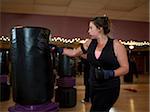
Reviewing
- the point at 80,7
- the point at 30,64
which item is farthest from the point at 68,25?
the point at 30,64

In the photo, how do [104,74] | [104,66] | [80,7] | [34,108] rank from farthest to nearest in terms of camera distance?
[80,7] < [34,108] < [104,66] < [104,74]

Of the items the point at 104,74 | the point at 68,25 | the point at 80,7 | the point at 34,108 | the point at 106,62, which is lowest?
the point at 34,108

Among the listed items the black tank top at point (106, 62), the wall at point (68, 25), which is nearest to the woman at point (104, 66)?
the black tank top at point (106, 62)

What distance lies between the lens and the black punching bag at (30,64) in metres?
2.15

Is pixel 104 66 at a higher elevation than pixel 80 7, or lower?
lower

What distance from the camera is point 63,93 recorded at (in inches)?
166

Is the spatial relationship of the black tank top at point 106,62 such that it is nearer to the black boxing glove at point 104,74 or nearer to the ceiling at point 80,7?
the black boxing glove at point 104,74

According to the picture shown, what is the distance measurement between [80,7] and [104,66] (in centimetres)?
380

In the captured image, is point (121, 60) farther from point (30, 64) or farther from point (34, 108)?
point (34, 108)

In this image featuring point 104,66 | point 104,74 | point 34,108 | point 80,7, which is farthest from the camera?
point 80,7

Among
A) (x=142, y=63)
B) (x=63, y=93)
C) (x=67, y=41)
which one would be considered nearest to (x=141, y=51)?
(x=142, y=63)

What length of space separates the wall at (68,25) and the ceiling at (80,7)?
180 mm

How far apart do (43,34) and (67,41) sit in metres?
4.30

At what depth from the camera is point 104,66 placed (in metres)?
2.10
